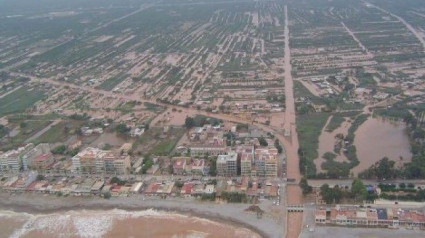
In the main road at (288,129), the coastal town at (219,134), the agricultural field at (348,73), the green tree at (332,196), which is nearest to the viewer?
the main road at (288,129)

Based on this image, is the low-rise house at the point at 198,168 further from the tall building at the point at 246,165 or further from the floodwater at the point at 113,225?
the floodwater at the point at 113,225

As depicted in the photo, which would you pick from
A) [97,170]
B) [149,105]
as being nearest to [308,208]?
[97,170]

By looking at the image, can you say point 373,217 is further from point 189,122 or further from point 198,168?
point 189,122

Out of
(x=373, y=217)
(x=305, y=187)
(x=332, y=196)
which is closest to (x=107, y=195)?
(x=305, y=187)

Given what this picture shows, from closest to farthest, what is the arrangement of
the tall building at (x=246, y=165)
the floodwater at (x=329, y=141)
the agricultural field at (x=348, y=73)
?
the tall building at (x=246, y=165), the floodwater at (x=329, y=141), the agricultural field at (x=348, y=73)

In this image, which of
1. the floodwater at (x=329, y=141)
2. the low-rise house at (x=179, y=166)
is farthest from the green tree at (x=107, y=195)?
the floodwater at (x=329, y=141)

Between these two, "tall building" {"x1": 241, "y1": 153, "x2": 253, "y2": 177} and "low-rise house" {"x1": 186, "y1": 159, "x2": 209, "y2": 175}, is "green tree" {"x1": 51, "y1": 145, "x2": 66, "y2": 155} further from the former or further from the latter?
"tall building" {"x1": 241, "y1": 153, "x2": 253, "y2": 177}
